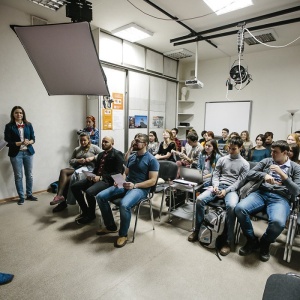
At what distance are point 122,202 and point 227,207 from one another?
118cm

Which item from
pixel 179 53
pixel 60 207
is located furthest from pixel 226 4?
pixel 60 207

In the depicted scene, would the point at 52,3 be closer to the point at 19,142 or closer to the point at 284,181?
the point at 19,142

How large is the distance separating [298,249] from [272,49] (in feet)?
15.9

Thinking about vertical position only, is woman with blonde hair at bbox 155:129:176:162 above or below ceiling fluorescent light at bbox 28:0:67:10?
below

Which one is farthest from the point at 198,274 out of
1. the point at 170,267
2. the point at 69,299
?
the point at 69,299

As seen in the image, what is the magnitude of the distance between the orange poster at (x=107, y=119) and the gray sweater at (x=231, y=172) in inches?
106

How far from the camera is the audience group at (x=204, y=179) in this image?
2348 millimetres

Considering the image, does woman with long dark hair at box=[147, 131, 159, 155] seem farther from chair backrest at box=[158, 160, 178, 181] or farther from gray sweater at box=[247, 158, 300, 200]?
gray sweater at box=[247, 158, 300, 200]

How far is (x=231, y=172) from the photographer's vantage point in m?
→ 2.75

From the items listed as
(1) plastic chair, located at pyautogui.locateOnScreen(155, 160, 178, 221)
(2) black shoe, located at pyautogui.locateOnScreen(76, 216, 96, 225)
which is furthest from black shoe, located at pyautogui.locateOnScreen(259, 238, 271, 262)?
(2) black shoe, located at pyautogui.locateOnScreen(76, 216, 96, 225)

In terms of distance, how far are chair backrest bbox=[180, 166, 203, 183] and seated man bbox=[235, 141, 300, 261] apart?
704mm

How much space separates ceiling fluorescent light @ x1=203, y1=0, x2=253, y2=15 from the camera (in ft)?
10.7

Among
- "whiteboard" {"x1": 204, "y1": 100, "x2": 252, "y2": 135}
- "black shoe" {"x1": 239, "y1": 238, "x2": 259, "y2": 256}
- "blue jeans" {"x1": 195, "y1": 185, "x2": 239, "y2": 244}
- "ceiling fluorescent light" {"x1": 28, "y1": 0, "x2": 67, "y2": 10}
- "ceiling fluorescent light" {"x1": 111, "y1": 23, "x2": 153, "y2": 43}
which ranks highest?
"ceiling fluorescent light" {"x1": 111, "y1": 23, "x2": 153, "y2": 43}

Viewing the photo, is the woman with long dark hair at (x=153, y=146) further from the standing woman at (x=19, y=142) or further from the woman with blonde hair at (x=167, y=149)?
the standing woman at (x=19, y=142)
